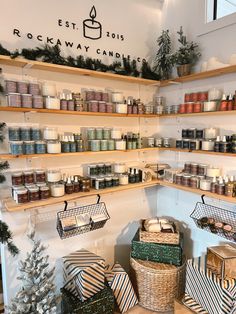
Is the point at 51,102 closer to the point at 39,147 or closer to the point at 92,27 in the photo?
the point at 39,147

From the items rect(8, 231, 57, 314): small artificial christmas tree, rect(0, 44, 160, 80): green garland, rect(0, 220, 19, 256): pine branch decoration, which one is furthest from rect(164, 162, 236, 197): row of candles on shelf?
rect(0, 220, 19, 256): pine branch decoration

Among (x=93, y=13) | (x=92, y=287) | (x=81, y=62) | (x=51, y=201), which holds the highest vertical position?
(x=93, y=13)

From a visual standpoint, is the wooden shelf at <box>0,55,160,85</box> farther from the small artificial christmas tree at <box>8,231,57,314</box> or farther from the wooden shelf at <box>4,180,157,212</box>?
the small artificial christmas tree at <box>8,231,57,314</box>

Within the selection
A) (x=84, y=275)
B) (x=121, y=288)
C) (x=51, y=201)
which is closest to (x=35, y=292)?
(x=84, y=275)

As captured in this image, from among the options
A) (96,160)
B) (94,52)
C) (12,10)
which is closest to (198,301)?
(96,160)

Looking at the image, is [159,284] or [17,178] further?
[159,284]

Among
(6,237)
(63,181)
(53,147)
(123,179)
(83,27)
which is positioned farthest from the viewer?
(123,179)

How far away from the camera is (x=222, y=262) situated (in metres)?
1.63

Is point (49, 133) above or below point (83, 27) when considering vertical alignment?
below

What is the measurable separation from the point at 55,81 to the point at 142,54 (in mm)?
922

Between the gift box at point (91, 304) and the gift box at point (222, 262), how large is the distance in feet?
A: 2.53

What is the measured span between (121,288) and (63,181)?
0.97 m

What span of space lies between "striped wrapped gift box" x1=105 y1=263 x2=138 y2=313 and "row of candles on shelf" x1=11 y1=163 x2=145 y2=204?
70 cm

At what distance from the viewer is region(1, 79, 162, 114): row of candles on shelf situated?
1.60 m
